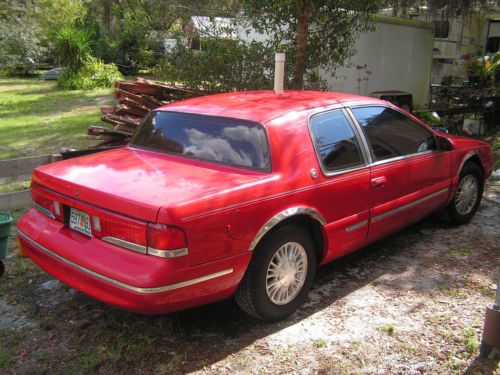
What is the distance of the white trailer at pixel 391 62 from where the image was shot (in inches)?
466

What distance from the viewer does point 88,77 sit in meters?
19.3

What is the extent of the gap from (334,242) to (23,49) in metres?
24.3

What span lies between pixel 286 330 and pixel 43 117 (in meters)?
11.3

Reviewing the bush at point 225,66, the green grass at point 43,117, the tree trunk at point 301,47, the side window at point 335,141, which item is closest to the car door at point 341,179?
the side window at point 335,141

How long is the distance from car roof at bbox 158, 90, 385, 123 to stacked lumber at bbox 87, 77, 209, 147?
2.94 m

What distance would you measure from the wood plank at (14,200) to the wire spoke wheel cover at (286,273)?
11.3 feet

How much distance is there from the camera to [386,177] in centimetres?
433

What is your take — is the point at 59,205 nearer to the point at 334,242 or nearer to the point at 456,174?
the point at 334,242

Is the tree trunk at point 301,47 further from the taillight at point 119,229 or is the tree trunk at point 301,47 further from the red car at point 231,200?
the taillight at point 119,229

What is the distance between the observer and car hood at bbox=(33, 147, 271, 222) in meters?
3.02

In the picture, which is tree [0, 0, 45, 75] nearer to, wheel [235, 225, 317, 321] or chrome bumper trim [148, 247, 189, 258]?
wheel [235, 225, 317, 321]

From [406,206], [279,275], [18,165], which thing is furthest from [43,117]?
[279,275]

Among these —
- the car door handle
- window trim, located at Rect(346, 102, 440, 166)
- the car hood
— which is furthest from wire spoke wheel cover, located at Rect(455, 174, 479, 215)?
the car hood

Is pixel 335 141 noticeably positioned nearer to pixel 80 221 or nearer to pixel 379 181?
pixel 379 181
